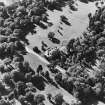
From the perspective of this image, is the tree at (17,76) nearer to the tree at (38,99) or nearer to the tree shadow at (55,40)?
the tree at (38,99)

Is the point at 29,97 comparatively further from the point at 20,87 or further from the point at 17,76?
the point at 17,76

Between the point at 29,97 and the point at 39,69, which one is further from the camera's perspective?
the point at 39,69

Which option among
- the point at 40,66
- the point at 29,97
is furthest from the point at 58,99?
the point at 40,66

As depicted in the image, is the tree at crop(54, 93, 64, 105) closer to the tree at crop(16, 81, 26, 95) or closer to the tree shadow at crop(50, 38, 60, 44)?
the tree at crop(16, 81, 26, 95)

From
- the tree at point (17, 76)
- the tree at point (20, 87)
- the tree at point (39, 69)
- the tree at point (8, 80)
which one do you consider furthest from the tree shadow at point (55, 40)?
the tree at point (20, 87)

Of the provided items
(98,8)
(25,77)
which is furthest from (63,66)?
(98,8)

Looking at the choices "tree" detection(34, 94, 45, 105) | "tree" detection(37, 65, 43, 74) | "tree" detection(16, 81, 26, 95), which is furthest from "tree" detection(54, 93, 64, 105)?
"tree" detection(37, 65, 43, 74)

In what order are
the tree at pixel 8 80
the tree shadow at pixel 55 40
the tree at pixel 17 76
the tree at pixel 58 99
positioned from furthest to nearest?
1. the tree shadow at pixel 55 40
2. the tree at pixel 17 76
3. the tree at pixel 8 80
4. the tree at pixel 58 99

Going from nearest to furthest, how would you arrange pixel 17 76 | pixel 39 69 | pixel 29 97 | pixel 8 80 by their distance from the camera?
pixel 29 97
pixel 8 80
pixel 17 76
pixel 39 69

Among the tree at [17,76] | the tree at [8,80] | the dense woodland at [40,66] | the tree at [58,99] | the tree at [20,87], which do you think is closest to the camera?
the tree at [58,99]
